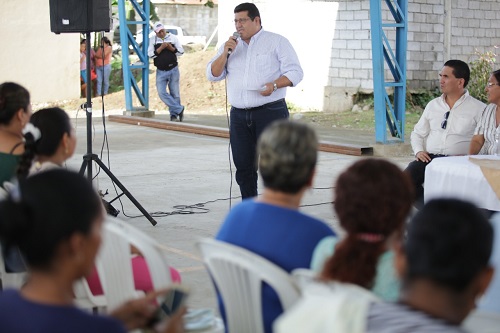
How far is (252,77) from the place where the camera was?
675cm

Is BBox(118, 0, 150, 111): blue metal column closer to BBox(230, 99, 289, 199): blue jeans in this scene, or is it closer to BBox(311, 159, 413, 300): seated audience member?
BBox(230, 99, 289, 199): blue jeans

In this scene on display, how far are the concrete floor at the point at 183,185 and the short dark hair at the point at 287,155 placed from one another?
4.29 feet

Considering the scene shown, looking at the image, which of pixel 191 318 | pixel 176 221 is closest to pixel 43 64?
pixel 176 221

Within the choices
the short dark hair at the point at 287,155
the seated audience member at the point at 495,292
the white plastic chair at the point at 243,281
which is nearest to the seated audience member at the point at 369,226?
the white plastic chair at the point at 243,281

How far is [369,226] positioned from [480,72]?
1544 cm

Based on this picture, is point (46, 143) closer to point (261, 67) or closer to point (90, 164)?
point (90, 164)

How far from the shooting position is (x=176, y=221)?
7168 millimetres

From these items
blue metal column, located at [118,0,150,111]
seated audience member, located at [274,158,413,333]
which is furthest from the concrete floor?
blue metal column, located at [118,0,150,111]

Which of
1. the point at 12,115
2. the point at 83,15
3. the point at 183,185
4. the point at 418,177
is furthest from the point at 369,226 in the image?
the point at 183,185

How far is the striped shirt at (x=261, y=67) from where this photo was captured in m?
6.73

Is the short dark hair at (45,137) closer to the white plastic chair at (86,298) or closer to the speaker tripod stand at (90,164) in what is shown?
the white plastic chair at (86,298)

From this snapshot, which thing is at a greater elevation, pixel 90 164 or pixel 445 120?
pixel 445 120

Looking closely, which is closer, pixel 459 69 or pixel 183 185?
pixel 459 69

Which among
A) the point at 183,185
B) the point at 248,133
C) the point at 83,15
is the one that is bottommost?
the point at 183,185
